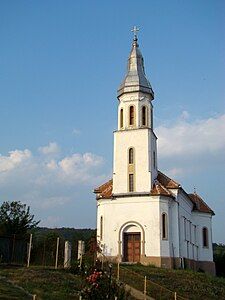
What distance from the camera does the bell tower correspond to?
36875mm

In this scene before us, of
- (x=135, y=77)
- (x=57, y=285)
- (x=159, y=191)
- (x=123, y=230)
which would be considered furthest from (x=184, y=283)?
(x=135, y=77)

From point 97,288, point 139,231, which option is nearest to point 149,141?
point 139,231

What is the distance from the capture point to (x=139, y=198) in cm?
3600

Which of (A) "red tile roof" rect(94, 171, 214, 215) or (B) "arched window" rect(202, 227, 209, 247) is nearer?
(A) "red tile roof" rect(94, 171, 214, 215)

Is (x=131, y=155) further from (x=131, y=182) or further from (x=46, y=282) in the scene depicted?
(x=46, y=282)

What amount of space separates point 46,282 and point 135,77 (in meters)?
23.5

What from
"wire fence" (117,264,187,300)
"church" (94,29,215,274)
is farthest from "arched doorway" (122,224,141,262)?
"wire fence" (117,264,187,300)

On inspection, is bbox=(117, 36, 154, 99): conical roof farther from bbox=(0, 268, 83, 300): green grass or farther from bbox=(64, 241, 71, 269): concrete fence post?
bbox=(0, 268, 83, 300): green grass

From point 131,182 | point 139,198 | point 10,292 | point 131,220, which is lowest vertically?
point 10,292

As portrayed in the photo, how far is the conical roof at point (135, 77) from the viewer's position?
3953cm

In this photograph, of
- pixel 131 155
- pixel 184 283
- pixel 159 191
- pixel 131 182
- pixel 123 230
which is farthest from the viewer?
pixel 131 155

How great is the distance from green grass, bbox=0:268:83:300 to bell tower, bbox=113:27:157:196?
529 inches

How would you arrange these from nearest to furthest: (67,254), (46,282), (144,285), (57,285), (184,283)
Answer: (57,285) < (46,282) < (144,285) < (184,283) < (67,254)

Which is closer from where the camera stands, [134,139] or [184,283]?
[184,283]
